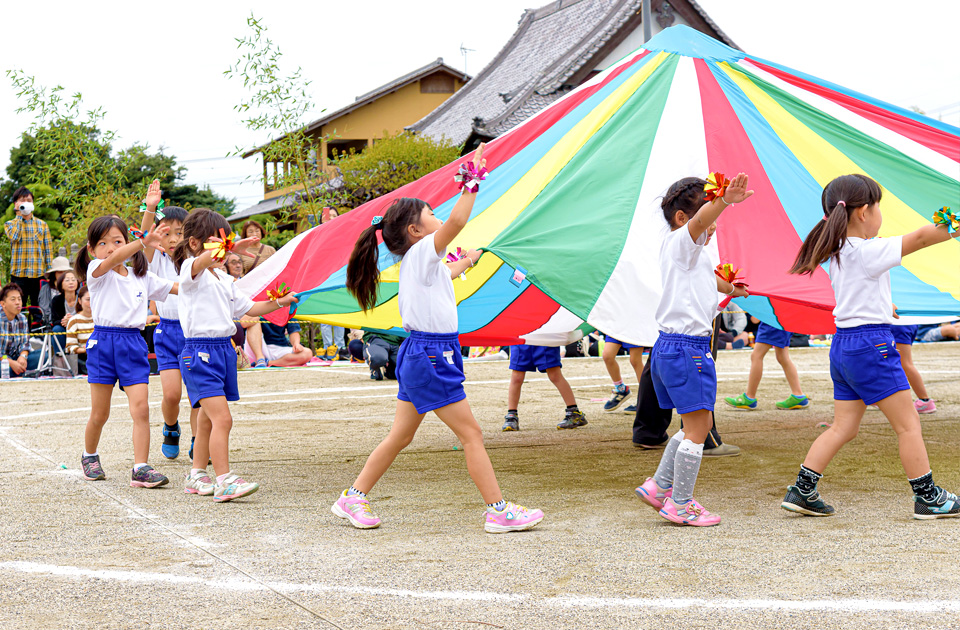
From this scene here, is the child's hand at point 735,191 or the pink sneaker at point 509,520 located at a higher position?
the child's hand at point 735,191

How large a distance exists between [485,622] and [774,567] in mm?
1057

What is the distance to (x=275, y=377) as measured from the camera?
10320 mm

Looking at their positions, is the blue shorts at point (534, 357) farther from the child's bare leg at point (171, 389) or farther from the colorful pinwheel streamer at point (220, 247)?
the colorful pinwheel streamer at point (220, 247)

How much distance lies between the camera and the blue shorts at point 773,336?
674 centimetres

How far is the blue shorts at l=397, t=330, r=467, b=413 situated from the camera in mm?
3730

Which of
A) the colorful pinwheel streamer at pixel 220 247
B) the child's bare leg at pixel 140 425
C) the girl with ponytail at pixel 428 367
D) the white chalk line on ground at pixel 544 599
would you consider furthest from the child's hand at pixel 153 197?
the white chalk line on ground at pixel 544 599

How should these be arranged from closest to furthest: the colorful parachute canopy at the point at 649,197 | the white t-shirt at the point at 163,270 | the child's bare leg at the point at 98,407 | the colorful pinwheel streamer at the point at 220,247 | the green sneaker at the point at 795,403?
the colorful pinwheel streamer at the point at 220,247 < the colorful parachute canopy at the point at 649,197 < the child's bare leg at the point at 98,407 < the white t-shirt at the point at 163,270 < the green sneaker at the point at 795,403

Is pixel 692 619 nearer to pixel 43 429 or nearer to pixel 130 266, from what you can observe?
pixel 130 266

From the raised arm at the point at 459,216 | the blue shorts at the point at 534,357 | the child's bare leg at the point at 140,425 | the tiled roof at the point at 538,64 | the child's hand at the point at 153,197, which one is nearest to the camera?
the raised arm at the point at 459,216

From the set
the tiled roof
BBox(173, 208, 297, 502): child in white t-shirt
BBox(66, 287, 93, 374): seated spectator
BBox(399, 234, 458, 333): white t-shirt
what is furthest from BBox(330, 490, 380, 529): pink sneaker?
the tiled roof

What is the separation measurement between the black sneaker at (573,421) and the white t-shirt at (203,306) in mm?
2745

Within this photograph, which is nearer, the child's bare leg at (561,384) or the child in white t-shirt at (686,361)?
the child in white t-shirt at (686,361)

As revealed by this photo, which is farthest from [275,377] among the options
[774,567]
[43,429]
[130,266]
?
[774,567]

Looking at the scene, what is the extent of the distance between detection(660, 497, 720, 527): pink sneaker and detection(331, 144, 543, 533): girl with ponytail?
0.52 meters
